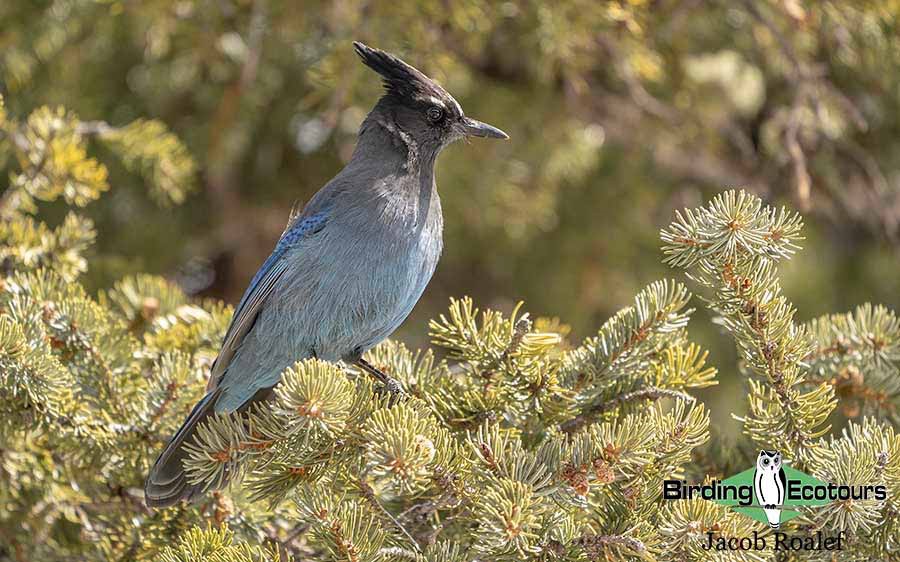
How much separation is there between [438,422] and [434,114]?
1.17 metres

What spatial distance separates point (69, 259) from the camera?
2.80m

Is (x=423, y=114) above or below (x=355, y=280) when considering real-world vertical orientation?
above

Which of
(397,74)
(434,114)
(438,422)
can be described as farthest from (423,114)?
(438,422)

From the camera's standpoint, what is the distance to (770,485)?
2000 mm

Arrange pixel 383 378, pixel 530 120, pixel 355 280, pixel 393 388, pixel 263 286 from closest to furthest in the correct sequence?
pixel 393 388 → pixel 383 378 → pixel 355 280 → pixel 263 286 → pixel 530 120

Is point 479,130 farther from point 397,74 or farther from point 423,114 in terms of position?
point 397,74

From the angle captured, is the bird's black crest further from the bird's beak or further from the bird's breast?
the bird's breast

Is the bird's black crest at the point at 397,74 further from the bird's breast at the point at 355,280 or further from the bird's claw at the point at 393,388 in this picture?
the bird's claw at the point at 393,388

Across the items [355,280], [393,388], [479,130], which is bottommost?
[393,388]

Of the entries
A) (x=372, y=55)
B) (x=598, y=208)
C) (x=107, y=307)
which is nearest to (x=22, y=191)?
(x=107, y=307)

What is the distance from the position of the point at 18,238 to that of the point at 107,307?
11.7 inches

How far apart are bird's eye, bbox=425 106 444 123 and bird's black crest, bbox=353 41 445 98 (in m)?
0.04

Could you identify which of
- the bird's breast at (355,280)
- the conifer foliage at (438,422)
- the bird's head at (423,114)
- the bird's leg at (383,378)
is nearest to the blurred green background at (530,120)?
the bird's head at (423,114)

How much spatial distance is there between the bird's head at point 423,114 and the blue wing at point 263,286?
0.40 meters
